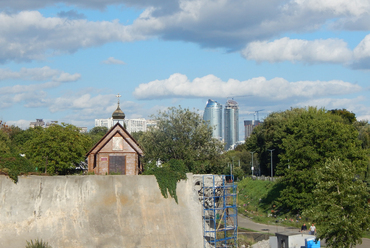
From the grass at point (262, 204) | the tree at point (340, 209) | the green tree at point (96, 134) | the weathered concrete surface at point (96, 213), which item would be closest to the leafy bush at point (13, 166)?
the weathered concrete surface at point (96, 213)

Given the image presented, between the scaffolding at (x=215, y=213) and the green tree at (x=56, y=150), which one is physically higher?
the green tree at (x=56, y=150)

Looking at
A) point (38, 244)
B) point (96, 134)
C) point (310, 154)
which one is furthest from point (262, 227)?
point (96, 134)

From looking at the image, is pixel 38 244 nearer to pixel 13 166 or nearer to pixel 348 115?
pixel 13 166

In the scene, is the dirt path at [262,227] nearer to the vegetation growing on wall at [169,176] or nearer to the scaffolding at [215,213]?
the scaffolding at [215,213]

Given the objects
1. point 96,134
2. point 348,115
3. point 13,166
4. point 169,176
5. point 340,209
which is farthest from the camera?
point 96,134

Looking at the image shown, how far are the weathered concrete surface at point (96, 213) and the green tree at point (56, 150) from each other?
51.4 ft

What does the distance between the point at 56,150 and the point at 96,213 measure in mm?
17453

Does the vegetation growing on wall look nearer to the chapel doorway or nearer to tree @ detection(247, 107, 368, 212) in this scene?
the chapel doorway

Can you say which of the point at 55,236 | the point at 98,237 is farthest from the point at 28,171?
the point at 98,237

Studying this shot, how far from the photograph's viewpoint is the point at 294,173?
1847 inches

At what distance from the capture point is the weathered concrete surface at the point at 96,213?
27.3 m

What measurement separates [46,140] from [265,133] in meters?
49.1

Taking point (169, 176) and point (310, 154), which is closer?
point (169, 176)

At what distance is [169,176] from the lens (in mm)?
30719
